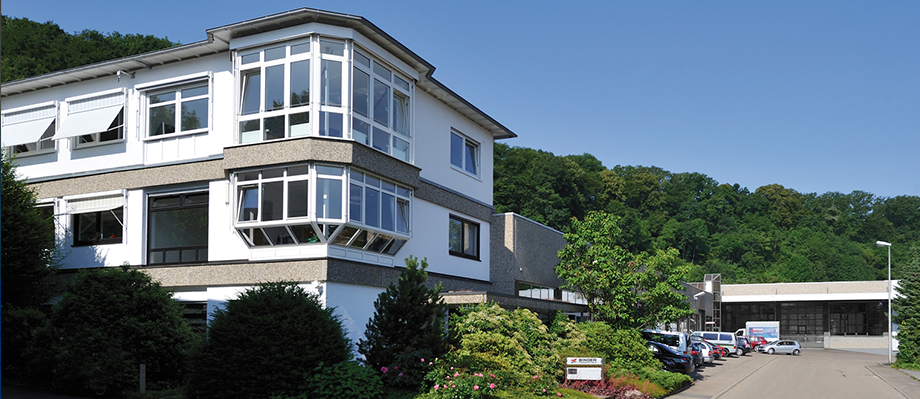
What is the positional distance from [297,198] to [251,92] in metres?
3.25

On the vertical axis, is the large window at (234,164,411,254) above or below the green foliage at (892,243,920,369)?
above

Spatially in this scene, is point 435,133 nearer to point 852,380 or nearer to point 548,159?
point 852,380

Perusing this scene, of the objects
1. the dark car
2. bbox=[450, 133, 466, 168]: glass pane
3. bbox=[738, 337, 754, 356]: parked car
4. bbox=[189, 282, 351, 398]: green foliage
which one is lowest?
bbox=[738, 337, 754, 356]: parked car

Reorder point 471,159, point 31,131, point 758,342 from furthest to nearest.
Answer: point 758,342 < point 471,159 < point 31,131

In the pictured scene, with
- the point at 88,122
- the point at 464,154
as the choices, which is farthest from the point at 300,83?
the point at 464,154

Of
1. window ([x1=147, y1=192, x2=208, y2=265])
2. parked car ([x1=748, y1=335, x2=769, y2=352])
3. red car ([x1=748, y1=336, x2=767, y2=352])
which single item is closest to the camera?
window ([x1=147, y1=192, x2=208, y2=265])

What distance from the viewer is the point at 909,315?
42.1m

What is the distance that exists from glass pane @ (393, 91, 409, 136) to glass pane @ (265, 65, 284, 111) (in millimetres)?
3450

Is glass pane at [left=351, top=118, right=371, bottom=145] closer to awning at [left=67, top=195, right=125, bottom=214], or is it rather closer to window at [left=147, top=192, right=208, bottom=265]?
window at [left=147, top=192, right=208, bottom=265]

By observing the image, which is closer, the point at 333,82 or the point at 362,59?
the point at 333,82

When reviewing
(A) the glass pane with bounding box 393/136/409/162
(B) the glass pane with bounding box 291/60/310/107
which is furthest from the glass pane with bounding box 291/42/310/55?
(A) the glass pane with bounding box 393/136/409/162

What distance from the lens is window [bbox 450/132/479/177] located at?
25.4 metres

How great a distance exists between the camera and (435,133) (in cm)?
2389

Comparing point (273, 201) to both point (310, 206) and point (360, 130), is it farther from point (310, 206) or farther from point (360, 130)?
point (360, 130)
